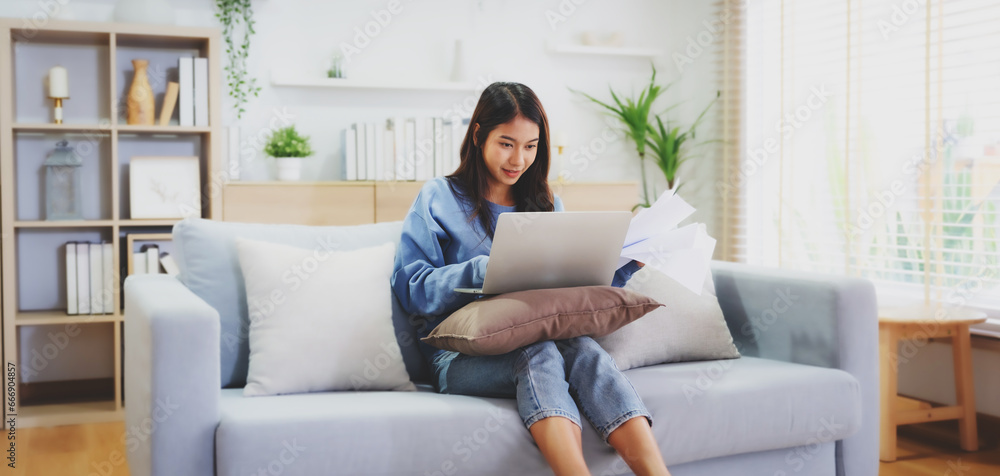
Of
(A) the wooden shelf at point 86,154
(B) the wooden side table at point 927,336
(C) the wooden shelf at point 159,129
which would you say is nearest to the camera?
(B) the wooden side table at point 927,336

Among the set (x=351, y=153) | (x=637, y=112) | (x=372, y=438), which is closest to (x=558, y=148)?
(x=637, y=112)

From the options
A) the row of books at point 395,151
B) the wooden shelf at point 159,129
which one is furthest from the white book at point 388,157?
the wooden shelf at point 159,129

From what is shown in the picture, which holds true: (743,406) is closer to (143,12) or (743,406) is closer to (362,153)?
(362,153)

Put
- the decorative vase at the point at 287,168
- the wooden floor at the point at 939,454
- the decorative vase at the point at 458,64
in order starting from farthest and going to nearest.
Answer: the decorative vase at the point at 458,64
the decorative vase at the point at 287,168
the wooden floor at the point at 939,454

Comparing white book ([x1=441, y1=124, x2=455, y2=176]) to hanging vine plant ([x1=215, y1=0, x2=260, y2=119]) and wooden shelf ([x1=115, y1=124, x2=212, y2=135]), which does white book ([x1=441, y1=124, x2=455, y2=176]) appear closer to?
hanging vine plant ([x1=215, y1=0, x2=260, y2=119])

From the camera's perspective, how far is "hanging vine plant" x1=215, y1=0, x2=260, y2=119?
11.2 feet

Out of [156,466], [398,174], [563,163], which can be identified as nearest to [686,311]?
[156,466]

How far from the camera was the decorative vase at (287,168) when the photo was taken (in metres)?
3.33

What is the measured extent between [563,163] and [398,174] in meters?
0.95

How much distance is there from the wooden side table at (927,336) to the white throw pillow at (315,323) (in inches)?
64.6

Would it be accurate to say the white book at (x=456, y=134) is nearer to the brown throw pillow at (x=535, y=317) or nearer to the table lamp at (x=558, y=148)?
the table lamp at (x=558, y=148)

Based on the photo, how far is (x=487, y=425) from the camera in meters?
1.60

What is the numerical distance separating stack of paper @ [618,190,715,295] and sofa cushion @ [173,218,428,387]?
579 mm

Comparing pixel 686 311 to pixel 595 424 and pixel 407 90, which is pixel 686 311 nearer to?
pixel 595 424
